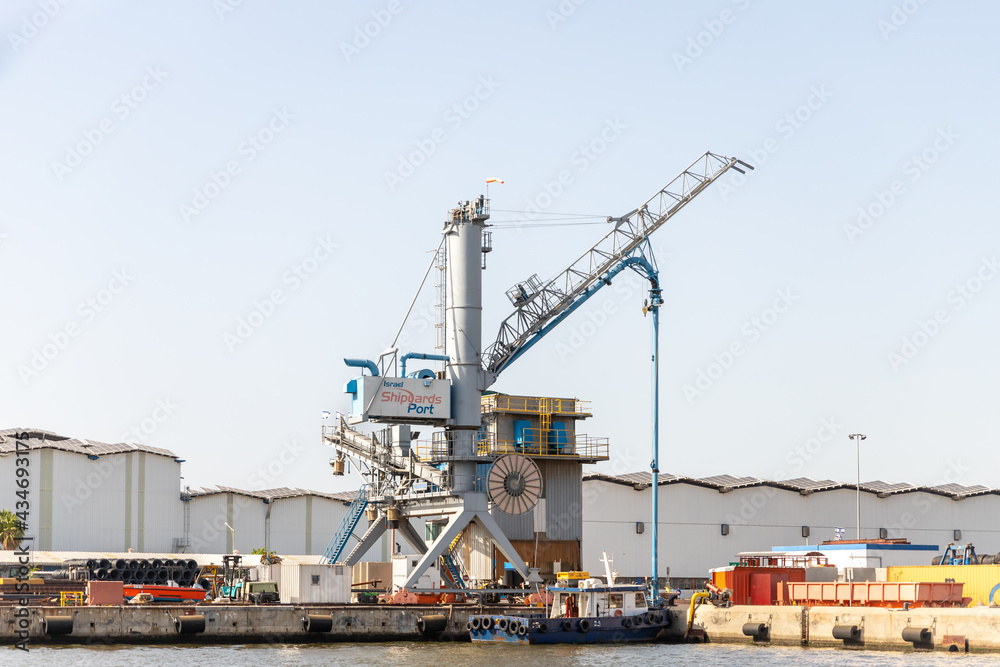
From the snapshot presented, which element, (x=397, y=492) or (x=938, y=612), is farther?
(x=397, y=492)

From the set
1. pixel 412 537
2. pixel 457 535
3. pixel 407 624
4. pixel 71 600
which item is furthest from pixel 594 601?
pixel 71 600

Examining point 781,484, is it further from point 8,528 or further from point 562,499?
point 8,528

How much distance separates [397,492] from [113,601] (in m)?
16.0

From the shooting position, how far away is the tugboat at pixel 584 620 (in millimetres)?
50938

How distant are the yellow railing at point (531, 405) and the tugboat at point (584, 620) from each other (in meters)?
13.7

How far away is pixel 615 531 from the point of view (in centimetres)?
8031

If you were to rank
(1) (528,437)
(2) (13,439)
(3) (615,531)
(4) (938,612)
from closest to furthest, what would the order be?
(4) (938,612) → (1) (528,437) → (3) (615,531) → (2) (13,439)

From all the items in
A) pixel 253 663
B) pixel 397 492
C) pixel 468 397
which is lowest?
pixel 253 663

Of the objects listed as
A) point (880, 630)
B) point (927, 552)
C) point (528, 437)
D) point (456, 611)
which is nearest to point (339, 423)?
point (528, 437)

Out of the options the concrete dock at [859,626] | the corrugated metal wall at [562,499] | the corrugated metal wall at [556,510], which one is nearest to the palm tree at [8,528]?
the corrugated metal wall at [556,510]

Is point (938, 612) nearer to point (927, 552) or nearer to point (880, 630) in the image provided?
point (880, 630)

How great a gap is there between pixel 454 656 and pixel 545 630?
574 centimetres

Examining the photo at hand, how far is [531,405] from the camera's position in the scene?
218ft

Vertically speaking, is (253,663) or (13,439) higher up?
(13,439)
